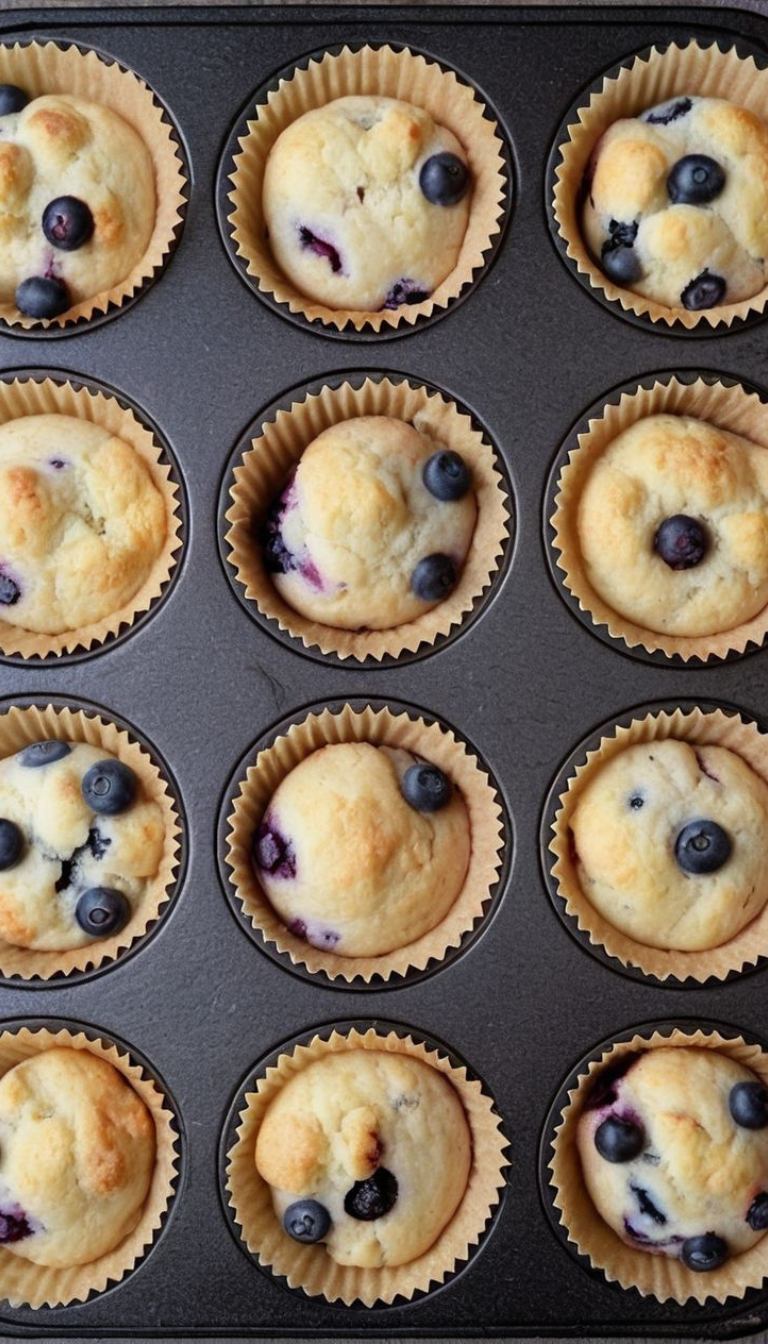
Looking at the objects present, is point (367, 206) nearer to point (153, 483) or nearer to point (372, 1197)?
point (153, 483)

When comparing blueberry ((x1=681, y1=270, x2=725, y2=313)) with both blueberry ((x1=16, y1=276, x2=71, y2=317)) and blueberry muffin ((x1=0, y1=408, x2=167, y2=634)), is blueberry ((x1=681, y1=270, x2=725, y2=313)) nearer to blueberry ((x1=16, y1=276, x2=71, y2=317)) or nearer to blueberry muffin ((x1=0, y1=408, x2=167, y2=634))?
blueberry muffin ((x1=0, y1=408, x2=167, y2=634))

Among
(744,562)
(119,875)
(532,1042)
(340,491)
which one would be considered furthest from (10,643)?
(744,562)

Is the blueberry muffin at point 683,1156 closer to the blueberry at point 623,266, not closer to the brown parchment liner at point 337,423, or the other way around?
the brown parchment liner at point 337,423

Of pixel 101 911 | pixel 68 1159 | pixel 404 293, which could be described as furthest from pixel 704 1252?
pixel 404 293

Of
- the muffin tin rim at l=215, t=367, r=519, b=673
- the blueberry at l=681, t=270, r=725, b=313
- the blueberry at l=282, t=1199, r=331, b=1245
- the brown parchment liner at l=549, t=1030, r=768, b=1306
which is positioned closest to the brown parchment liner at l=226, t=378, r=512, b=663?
the muffin tin rim at l=215, t=367, r=519, b=673

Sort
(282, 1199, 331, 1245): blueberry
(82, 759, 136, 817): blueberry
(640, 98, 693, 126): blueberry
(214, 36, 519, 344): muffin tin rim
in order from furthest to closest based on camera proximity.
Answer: (640, 98, 693, 126): blueberry → (214, 36, 519, 344): muffin tin rim → (82, 759, 136, 817): blueberry → (282, 1199, 331, 1245): blueberry

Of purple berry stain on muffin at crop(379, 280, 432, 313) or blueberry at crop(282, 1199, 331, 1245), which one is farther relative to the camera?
purple berry stain on muffin at crop(379, 280, 432, 313)
